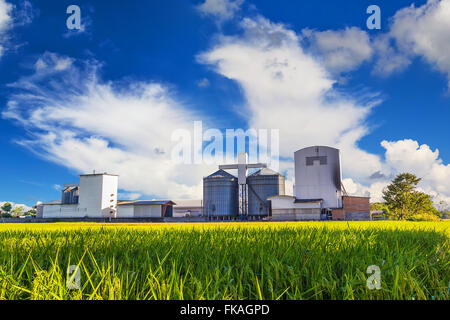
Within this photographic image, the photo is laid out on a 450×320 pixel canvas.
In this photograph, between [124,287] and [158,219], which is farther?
[158,219]

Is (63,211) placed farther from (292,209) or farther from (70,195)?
(292,209)

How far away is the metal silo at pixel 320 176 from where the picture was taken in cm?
4444

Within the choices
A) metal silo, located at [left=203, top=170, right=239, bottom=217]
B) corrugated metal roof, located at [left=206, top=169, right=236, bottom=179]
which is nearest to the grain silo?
metal silo, located at [left=203, top=170, right=239, bottom=217]

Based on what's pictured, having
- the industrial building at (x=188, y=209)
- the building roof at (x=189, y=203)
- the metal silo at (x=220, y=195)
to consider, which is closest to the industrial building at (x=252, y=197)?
the metal silo at (x=220, y=195)

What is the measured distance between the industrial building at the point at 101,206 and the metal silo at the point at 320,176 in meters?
26.8

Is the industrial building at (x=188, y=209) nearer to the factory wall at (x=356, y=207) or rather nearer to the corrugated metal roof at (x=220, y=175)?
the corrugated metal roof at (x=220, y=175)

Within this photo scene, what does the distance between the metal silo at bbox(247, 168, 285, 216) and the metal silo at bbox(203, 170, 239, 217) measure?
8.59ft

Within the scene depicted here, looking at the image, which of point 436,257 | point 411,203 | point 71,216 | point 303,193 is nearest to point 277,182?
point 303,193

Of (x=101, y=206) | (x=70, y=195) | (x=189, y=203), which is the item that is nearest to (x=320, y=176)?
(x=101, y=206)

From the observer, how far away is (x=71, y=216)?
187 feet

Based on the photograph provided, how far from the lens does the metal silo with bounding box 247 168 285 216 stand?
→ 166 feet

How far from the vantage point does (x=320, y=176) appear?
147 ft

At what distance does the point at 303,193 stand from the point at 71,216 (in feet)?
140
